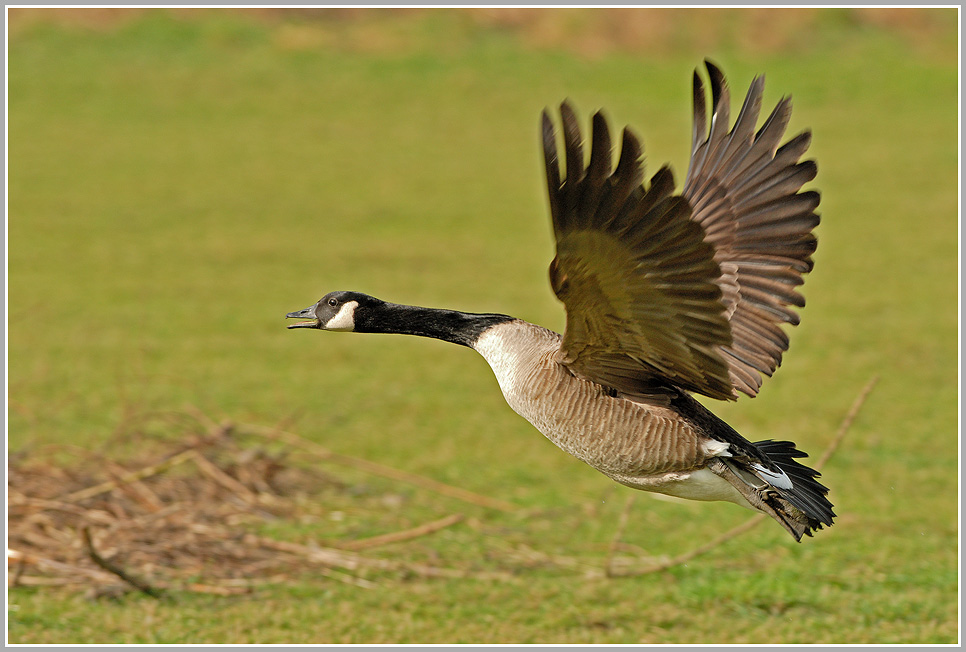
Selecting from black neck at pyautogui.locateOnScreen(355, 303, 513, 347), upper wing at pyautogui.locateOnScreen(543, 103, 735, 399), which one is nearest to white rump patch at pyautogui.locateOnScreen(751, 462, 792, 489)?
upper wing at pyautogui.locateOnScreen(543, 103, 735, 399)

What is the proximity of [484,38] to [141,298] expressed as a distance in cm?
1065

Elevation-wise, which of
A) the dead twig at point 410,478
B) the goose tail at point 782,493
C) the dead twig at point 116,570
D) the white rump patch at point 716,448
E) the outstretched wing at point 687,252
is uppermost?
the outstretched wing at point 687,252

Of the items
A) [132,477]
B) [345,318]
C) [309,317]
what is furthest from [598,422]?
[132,477]

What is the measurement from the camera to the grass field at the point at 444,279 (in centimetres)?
459

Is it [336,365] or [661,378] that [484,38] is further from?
[661,378]

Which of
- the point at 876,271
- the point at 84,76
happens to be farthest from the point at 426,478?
the point at 84,76

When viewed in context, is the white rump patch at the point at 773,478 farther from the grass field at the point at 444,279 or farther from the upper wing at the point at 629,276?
the grass field at the point at 444,279

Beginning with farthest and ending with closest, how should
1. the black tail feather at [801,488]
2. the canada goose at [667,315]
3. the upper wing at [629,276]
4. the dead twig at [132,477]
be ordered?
1. the dead twig at [132,477]
2. the black tail feather at [801,488]
3. the canada goose at [667,315]
4. the upper wing at [629,276]

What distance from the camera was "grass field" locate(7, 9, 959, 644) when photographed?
4.59 metres

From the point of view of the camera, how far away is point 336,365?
8.18 m

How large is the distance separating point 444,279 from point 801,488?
680 cm

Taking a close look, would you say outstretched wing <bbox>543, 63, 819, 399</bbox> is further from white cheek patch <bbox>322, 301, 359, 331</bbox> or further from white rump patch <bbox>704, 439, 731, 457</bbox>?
white cheek patch <bbox>322, 301, 359, 331</bbox>

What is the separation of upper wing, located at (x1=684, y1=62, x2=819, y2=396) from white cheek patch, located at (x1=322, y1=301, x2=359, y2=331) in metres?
1.02

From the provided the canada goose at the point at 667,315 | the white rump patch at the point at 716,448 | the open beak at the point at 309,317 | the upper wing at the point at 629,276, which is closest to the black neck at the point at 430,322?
the canada goose at the point at 667,315
